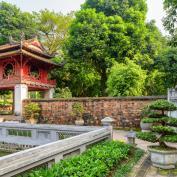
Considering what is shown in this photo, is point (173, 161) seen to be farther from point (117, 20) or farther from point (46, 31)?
point (46, 31)

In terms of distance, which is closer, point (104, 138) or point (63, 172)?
point (63, 172)

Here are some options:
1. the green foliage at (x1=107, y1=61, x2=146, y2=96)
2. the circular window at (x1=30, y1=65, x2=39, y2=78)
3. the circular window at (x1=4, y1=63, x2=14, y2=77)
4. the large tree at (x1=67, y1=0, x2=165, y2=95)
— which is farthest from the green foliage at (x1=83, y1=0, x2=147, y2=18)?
the circular window at (x1=4, y1=63, x2=14, y2=77)

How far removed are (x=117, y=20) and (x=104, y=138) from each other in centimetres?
1634

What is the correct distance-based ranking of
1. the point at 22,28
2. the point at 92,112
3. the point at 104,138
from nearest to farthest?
the point at 104,138
the point at 92,112
the point at 22,28

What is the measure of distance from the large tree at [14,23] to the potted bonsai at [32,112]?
49.0 feet

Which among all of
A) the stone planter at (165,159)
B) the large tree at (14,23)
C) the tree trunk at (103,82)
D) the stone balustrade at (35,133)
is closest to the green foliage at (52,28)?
the large tree at (14,23)

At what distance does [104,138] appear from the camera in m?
8.11

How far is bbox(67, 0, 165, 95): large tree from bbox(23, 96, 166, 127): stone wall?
656cm

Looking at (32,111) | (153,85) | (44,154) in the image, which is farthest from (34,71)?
(44,154)

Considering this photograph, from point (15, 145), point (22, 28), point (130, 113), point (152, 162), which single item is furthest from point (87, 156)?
point (22, 28)

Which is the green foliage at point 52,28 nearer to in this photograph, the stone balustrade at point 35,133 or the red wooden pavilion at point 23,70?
the red wooden pavilion at point 23,70

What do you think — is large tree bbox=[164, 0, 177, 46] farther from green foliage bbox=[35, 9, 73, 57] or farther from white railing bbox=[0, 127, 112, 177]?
green foliage bbox=[35, 9, 73, 57]

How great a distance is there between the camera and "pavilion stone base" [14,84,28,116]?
18.3 meters

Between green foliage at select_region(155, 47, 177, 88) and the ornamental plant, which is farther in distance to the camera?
green foliage at select_region(155, 47, 177, 88)
